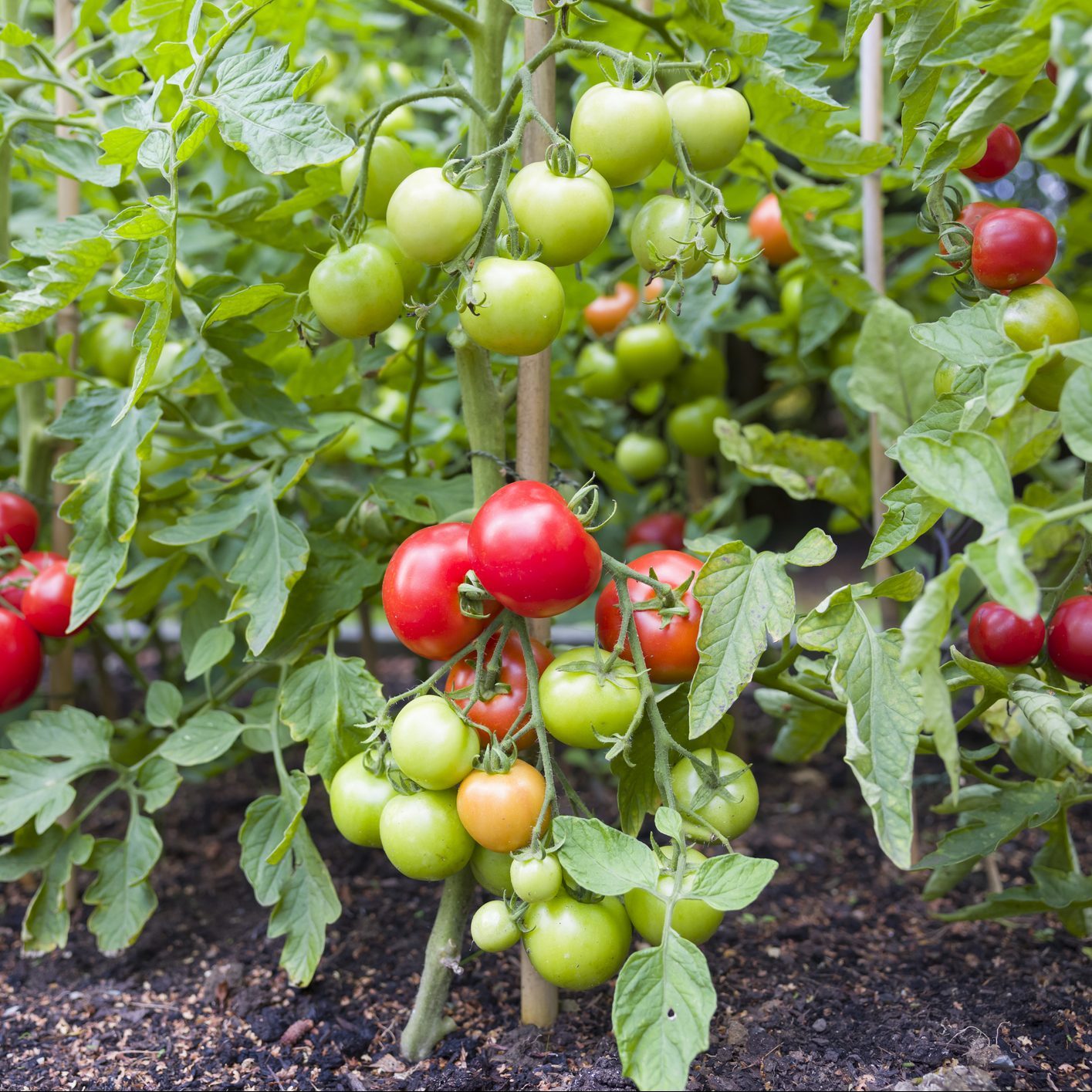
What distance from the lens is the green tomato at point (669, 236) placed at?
0.69m

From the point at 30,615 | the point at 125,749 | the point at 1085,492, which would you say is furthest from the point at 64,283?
the point at 1085,492

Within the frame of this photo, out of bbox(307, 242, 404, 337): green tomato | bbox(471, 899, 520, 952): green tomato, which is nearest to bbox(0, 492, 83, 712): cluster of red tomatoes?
bbox(307, 242, 404, 337): green tomato

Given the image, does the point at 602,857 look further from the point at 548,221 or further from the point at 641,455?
the point at 641,455

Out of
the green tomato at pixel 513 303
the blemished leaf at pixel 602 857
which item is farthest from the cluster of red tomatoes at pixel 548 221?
the blemished leaf at pixel 602 857

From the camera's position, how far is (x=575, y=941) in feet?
2.19

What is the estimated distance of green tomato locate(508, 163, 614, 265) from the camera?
0.67 meters

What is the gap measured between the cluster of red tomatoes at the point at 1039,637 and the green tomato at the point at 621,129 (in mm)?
424

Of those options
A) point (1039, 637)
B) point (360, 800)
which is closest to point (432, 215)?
point (360, 800)

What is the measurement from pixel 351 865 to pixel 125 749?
30 cm

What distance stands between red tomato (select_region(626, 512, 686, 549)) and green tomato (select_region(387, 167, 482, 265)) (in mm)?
775

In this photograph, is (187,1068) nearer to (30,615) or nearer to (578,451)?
→ (30,615)

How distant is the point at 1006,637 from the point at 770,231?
2.39ft

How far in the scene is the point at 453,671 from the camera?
2.55ft

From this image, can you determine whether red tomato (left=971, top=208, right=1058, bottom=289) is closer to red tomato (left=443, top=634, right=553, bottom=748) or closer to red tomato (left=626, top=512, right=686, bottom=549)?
red tomato (left=443, top=634, right=553, bottom=748)
